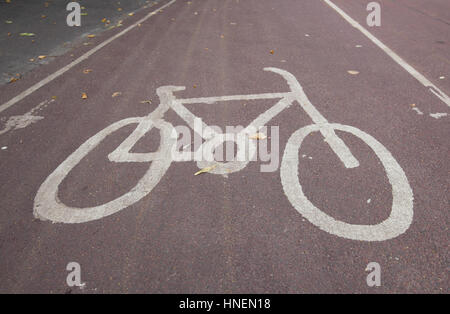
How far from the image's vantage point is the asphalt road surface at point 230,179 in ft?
7.20

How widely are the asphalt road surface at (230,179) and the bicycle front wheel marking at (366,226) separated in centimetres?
1

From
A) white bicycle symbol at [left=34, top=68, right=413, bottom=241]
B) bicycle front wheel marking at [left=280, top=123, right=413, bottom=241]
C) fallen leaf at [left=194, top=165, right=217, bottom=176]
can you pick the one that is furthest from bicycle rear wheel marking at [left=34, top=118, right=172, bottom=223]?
bicycle front wheel marking at [left=280, top=123, right=413, bottom=241]

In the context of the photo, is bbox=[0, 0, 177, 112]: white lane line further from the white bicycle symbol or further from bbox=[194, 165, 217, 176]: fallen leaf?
bbox=[194, 165, 217, 176]: fallen leaf

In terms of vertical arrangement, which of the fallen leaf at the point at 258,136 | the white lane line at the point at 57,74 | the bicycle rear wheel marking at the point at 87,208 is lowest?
the bicycle rear wheel marking at the point at 87,208

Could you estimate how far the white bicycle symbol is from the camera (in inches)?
97.6

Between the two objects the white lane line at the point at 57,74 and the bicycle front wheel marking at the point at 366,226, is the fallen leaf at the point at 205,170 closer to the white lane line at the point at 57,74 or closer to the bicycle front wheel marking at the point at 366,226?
the bicycle front wheel marking at the point at 366,226

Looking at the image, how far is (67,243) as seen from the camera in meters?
2.41

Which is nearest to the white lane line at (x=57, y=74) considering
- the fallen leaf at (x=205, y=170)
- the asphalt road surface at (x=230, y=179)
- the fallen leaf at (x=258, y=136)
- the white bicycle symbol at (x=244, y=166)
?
the asphalt road surface at (x=230, y=179)

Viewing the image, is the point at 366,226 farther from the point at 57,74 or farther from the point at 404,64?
the point at 57,74

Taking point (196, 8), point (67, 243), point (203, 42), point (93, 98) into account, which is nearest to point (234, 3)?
point (196, 8)

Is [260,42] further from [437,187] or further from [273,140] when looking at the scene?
[437,187]

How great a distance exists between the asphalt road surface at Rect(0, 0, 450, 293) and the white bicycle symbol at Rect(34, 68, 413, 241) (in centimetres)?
2

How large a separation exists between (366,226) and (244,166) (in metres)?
1.20

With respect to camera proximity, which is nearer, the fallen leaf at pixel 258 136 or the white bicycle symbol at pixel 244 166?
the white bicycle symbol at pixel 244 166
